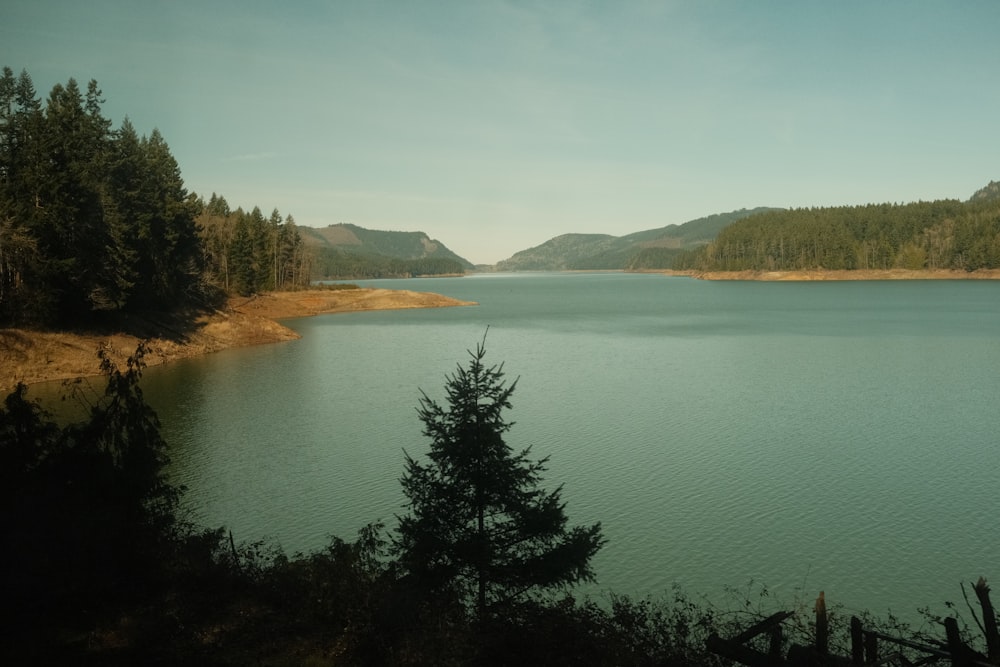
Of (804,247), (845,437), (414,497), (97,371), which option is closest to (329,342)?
(97,371)

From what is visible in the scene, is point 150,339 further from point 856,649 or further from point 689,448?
point 856,649

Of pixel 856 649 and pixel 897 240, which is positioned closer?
pixel 856 649

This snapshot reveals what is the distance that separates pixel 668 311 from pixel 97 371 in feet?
259

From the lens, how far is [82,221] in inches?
1741

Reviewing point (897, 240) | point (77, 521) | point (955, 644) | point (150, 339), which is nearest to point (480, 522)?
point (77, 521)

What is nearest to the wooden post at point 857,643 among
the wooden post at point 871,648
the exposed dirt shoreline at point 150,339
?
the wooden post at point 871,648

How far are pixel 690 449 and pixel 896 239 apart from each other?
17947 cm

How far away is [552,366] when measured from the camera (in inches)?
1940

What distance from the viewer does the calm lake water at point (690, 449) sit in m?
16.8

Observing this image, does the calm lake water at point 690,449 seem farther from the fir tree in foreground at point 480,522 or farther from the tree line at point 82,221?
the tree line at point 82,221

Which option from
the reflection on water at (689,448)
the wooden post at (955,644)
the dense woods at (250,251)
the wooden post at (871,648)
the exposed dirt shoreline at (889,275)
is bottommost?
the reflection on water at (689,448)

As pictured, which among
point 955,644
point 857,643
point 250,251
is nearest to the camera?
point 955,644

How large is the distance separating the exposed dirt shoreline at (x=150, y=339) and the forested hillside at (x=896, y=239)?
458 ft

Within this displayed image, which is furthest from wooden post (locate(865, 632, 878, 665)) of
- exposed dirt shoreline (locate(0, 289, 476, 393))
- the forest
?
exposed dirt shoreline (locate(0, 289, 476, 393))
